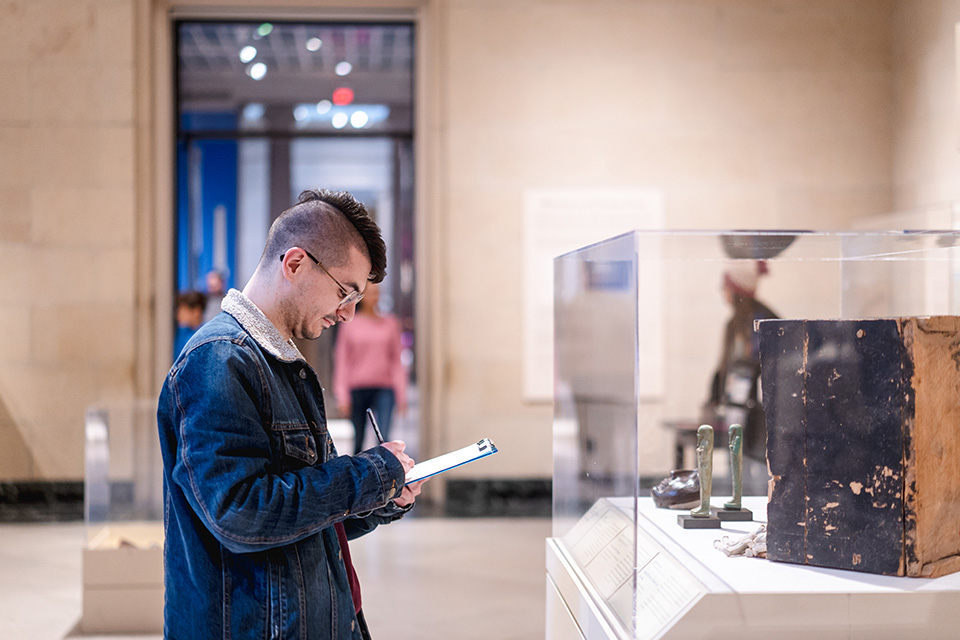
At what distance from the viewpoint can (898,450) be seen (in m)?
1.80

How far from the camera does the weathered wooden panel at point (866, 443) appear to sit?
180 cm

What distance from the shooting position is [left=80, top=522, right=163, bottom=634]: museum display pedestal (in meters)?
3.94

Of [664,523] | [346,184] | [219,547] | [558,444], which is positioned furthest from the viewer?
[346,184]

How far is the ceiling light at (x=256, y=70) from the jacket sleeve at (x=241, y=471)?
8.15 meters

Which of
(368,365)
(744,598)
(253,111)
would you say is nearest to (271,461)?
(744,598)

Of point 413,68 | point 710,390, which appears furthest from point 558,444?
point 413,68

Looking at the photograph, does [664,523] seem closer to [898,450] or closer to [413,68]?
[898,450]

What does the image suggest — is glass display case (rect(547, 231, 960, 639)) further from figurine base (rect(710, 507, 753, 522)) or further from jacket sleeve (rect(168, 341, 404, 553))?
jacket sleeve (rect(168, 341, 404, 553))

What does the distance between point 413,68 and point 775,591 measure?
619 cm

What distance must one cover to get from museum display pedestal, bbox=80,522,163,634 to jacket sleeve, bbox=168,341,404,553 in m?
2.62

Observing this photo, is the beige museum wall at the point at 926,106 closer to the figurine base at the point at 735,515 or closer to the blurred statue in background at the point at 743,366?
the blurred statue in background at the point at 743,366

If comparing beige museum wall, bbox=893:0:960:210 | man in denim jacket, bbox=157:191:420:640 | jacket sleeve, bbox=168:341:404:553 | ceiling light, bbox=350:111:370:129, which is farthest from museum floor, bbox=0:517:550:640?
ceiling light, bbox=350:111:370:129

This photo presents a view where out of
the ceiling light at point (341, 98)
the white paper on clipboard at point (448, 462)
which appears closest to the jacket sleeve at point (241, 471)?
the white paper on clipboard at point (448, 462)

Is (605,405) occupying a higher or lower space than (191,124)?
lower
